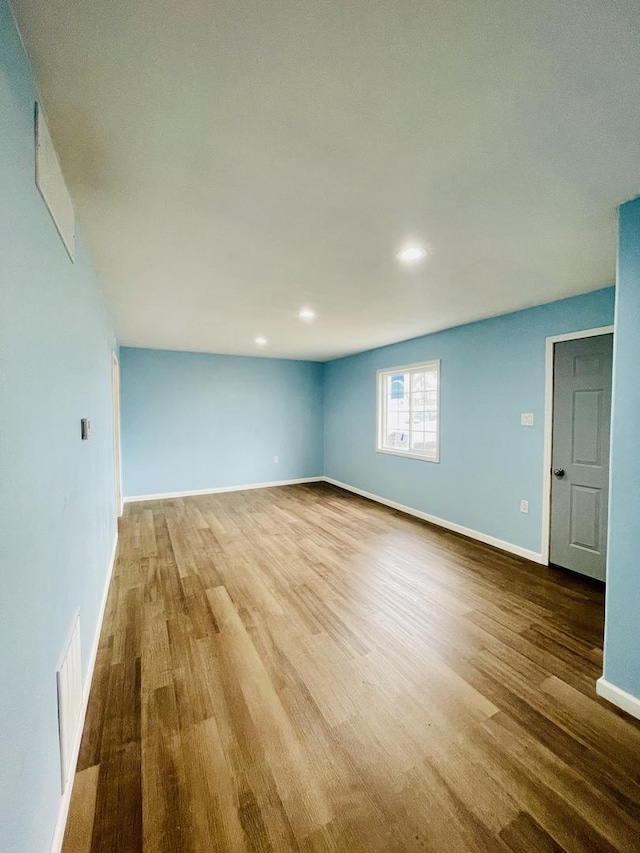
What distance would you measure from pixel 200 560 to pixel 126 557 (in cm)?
74

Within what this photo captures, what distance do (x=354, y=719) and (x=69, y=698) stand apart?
3.89 ft

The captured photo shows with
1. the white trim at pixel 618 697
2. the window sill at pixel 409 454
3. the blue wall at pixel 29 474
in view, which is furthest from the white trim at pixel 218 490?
the white trim at pixel 618 697

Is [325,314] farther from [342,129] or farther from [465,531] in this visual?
[465,531]

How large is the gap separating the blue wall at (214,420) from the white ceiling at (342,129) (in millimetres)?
3384

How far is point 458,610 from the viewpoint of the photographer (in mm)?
2438

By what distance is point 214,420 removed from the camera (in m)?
5.89

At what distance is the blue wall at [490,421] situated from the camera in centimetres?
315

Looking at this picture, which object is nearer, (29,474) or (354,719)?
(29,474)

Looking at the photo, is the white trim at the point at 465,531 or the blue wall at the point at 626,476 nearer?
the blue wall at the point at 626,476

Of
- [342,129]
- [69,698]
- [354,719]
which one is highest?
[342,129]

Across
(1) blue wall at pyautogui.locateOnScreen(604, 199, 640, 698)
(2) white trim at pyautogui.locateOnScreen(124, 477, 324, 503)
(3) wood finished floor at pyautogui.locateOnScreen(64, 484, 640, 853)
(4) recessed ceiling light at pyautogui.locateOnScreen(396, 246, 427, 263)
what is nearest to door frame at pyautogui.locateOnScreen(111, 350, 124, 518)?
(2) white trim at pyautogui.locateOnScreen(124, 477, 324, 503)

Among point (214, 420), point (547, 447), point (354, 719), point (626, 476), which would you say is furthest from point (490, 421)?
point (214, 420)

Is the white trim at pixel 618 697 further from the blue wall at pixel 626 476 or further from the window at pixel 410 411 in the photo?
the window at pixel 410 411

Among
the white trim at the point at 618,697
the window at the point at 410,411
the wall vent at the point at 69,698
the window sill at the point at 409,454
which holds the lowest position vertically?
the white trim at the point at 618,697
